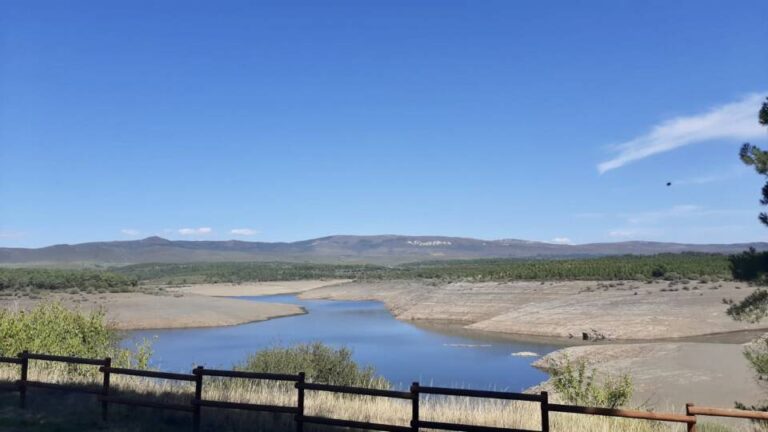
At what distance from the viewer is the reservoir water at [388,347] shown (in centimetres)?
3030

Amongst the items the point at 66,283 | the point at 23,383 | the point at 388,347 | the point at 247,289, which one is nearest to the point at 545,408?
the point at 23,383

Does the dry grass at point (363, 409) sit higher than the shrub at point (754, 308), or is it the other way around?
the shrub at point (754, 308)

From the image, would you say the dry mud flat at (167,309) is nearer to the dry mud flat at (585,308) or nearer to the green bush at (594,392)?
the dry mud flat at (585,308)

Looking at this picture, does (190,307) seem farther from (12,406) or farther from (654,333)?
(12,406)

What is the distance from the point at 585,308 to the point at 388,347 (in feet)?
55.7

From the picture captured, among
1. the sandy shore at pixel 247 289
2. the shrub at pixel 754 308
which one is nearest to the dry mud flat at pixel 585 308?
the shrub at pixel 754 308

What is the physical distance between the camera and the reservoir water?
99.4ft

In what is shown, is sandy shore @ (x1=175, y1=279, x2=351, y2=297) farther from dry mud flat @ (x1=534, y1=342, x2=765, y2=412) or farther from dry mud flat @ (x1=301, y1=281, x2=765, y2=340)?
dry mud flat @ (x1=534, y1=342, x2=765, y2=412)

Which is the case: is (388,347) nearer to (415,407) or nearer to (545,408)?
(415,407)

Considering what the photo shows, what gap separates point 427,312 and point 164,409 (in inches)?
1963

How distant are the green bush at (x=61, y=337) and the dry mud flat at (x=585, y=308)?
31.5 metres

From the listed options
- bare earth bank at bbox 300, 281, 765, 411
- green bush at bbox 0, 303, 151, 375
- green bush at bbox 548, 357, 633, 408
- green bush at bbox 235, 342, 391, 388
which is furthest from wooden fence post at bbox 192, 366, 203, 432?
bare earth bank at bbox 300, 281, 765, 411

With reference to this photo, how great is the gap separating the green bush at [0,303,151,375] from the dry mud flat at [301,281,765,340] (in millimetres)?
31514

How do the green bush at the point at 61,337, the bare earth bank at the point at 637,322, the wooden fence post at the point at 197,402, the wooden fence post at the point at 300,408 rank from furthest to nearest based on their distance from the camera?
1. the bare earth bank at the point at 637,322
2. the green bush at the point at 61,337
3. the wooden fence post at the point at 197,402
4. the wooden fence post at the point at 300,408
